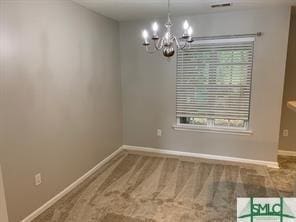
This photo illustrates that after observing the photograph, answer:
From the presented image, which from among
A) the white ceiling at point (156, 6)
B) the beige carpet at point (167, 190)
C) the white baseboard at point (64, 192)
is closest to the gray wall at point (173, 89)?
the white ceiling at point (156, 6)

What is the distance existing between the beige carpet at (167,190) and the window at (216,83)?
76 centimetres

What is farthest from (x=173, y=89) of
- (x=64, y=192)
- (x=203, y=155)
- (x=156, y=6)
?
(x=64, y=192)

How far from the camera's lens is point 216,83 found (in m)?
3.66

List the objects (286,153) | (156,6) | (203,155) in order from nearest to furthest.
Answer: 1. (156,6)
2. (203,155)
3. (286,153)

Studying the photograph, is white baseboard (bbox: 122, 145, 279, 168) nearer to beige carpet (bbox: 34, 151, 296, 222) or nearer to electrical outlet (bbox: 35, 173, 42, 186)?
beige carpet (bbox: 34, 151, 296, 222)

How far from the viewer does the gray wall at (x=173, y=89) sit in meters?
3.32

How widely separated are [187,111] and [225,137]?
0.76m

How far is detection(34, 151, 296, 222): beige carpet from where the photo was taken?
7.98ft

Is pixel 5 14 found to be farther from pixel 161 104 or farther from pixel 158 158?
pixel 158 158

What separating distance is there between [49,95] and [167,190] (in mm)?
1849

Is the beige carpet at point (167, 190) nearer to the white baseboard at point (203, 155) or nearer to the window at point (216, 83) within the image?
the white baseboard at point (203, 155)

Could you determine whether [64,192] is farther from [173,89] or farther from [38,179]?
[173,89]

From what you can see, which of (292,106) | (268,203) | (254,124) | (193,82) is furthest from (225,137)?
(268,203)

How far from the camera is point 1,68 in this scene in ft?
6.48
